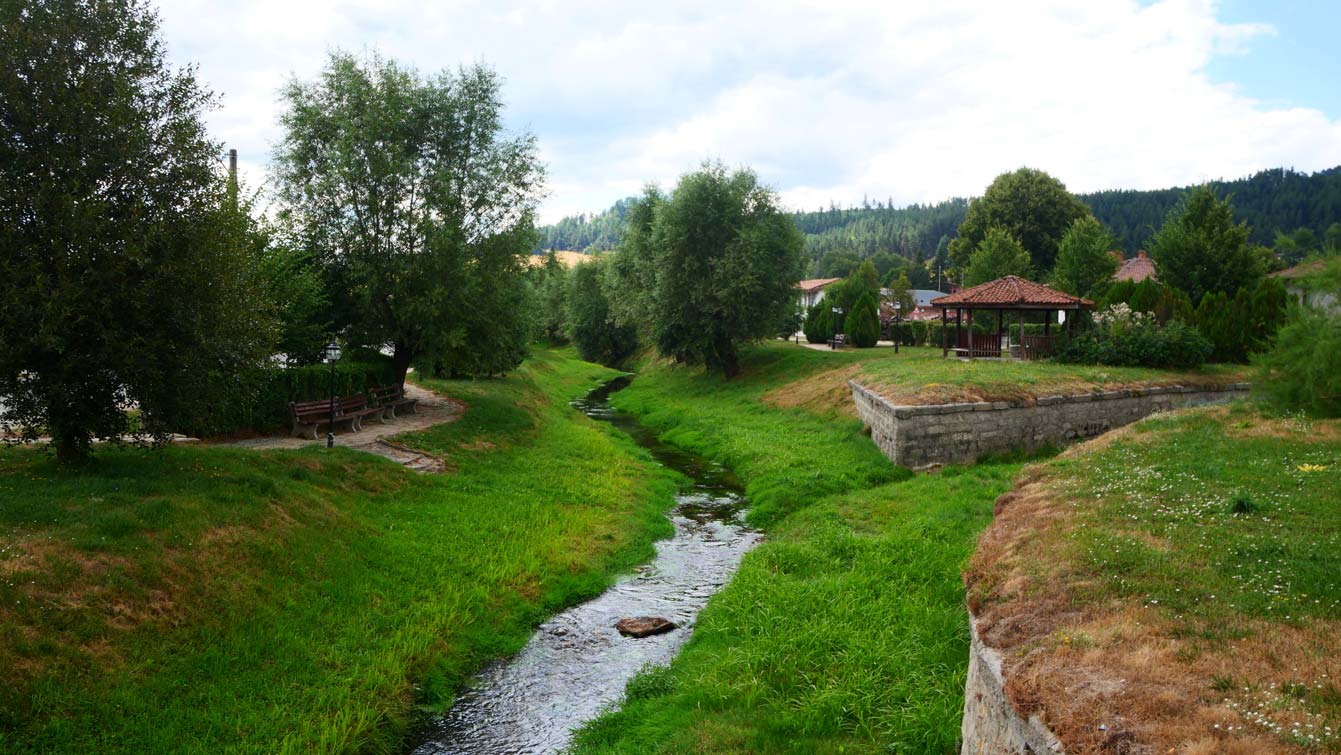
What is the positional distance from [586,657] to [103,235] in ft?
28.5

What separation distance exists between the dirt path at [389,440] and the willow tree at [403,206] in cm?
171

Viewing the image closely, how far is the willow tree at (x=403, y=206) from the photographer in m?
21.1

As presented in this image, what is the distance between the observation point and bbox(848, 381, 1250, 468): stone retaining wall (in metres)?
19.1

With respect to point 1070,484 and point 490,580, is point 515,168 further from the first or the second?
point 1070,484

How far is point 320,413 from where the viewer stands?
1803 centimetres

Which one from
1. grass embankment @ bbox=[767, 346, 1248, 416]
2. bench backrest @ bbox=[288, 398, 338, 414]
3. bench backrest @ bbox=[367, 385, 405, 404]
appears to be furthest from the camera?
bench backrest @ bbox=[367, 385, 405, 404]

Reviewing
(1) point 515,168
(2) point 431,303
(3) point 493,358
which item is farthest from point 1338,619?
(1) point 515,168

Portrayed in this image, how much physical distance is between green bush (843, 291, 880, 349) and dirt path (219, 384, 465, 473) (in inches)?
1155

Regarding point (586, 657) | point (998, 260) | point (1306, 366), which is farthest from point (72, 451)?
point (998, 260)

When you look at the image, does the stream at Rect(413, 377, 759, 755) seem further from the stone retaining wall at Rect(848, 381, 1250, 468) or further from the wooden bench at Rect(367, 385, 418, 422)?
the wooden bench at Rect(367, 385, 418, 422)

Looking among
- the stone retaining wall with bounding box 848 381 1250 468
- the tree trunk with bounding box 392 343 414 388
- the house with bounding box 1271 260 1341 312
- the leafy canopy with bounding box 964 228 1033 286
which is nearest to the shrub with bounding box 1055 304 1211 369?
the stone retaining wall with bounding box 848 381 1250 468

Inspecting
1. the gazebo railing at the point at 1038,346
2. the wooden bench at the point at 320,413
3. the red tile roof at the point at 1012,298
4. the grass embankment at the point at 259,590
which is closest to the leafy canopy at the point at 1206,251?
the red tile roof at the point at 1012,298

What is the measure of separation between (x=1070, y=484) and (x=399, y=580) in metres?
10.0

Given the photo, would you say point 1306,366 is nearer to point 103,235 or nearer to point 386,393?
point 103,235
